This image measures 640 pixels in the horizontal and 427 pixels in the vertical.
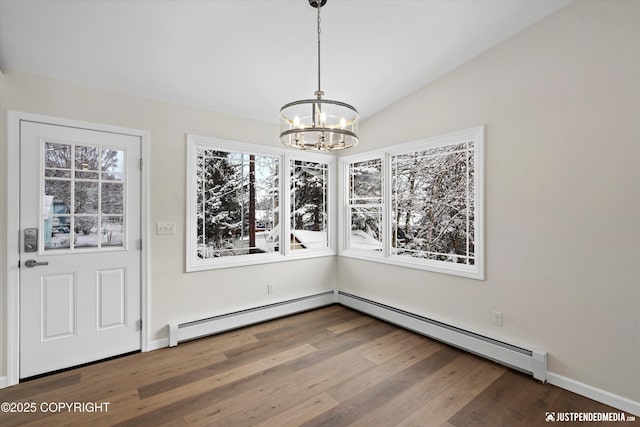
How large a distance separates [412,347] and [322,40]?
3.04m

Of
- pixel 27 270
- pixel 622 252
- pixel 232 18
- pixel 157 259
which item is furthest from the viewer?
pixel 157 259

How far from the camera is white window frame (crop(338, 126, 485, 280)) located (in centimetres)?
290

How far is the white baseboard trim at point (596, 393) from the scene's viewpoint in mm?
2072

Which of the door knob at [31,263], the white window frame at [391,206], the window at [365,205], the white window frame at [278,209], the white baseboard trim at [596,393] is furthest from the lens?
the window at [365,205]

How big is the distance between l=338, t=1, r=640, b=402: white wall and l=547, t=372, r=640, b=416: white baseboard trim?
39 millimetres

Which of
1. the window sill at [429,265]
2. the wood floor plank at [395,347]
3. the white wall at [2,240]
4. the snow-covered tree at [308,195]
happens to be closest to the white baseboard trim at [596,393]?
the window sill at [429,265]

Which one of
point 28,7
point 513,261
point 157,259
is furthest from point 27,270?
point 513,261

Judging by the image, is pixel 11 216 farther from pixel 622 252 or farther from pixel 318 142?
pixel 622 252

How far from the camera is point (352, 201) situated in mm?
4414

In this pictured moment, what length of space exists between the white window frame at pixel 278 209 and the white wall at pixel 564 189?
1.88 m

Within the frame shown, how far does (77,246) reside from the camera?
2658mm

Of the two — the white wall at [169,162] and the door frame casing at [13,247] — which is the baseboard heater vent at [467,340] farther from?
the door frame casing at [13,247]

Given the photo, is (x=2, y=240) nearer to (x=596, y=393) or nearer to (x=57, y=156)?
(x=57, y=156)

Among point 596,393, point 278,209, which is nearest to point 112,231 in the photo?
point 278,209
